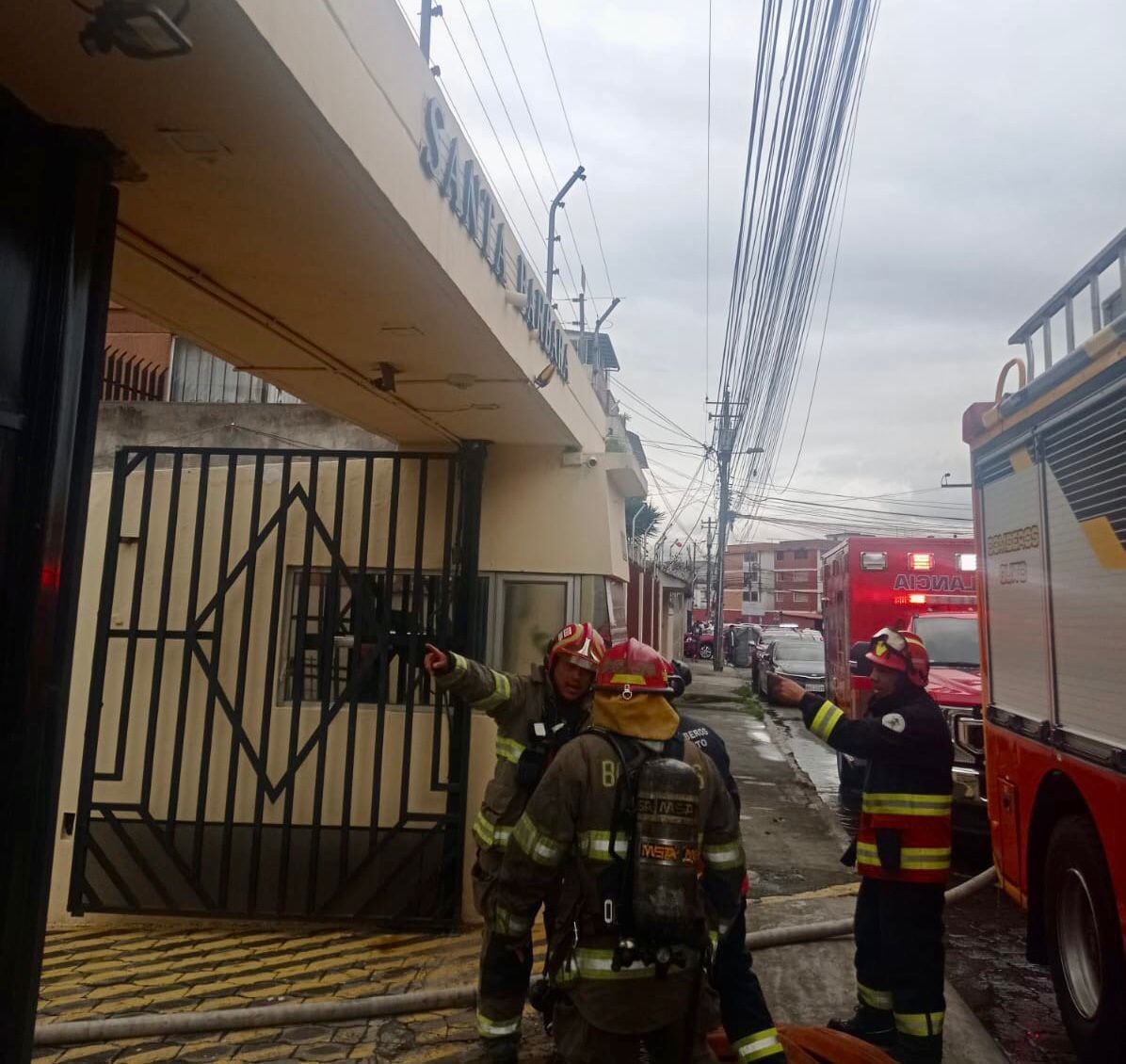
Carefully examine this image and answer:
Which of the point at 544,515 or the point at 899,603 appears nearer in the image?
the point at 544,515

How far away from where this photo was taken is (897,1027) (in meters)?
3.67

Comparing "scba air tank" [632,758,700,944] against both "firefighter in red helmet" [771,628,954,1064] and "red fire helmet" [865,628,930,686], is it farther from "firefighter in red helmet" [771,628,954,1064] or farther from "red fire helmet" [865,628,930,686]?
"red fire helmet" [865,628,930,686]

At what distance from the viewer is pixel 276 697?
18.9 ft

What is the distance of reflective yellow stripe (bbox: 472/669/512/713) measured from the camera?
3947mm

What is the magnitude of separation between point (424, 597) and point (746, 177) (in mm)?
3648

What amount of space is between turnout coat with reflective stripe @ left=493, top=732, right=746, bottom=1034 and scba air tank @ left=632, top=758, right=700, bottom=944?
99mm

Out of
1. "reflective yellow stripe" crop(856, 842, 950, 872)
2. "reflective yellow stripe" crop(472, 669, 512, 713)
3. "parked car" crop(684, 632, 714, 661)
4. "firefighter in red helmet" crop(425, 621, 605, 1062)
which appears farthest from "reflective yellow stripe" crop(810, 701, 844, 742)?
"parked car" crop(684, 632, 714, 661)

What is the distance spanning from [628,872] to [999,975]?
3638mm

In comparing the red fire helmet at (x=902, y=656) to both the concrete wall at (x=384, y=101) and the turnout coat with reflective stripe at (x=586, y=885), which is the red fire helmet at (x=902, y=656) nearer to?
the turnout coat with reflective stripe at (x=586, y=885)

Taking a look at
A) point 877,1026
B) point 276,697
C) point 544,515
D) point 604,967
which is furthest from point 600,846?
point 276,697

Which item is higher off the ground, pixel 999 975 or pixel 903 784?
pixel 903 784

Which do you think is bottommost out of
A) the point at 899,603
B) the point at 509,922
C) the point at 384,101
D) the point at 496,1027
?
the point at 496,1027

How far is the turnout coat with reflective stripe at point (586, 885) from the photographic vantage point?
2.61 meters

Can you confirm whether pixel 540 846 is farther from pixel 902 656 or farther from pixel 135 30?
pixel 135 30
